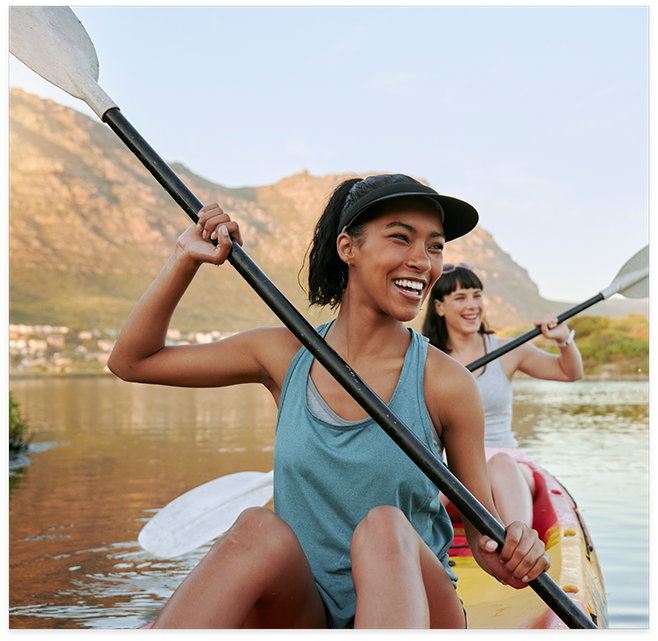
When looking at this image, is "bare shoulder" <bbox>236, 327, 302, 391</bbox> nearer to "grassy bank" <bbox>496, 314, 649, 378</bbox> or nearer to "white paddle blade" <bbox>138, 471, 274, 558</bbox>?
"white paddle blade" <bbox>138, 471, 274, 558</bbox>

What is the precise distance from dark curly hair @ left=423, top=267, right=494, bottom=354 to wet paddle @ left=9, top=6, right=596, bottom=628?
2412 mm

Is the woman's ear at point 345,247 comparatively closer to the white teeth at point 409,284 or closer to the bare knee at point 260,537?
the white teeth at point 409,284

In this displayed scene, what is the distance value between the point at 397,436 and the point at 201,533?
2.51 meters

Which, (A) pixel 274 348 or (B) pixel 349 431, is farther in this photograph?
(A) pixel 274 348

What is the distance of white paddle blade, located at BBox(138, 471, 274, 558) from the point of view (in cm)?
373

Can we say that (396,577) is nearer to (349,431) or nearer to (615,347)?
(349,431)

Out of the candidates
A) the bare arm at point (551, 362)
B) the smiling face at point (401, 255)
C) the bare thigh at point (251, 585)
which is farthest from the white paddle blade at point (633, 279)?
the bare thigh at point (251, 585)

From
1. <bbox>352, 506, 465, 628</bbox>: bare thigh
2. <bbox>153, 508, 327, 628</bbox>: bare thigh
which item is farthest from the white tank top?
<bbox>153, 508, 327, 628</bbox>: bare thigh

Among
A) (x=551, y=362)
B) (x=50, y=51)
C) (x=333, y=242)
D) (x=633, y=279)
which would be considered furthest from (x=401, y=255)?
(x=633, y=279)

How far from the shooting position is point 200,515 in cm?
382

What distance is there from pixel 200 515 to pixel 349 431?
2501 mm

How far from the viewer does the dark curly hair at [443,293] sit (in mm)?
4035
